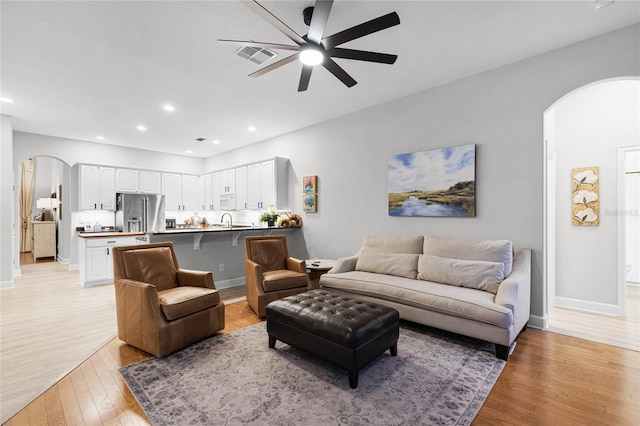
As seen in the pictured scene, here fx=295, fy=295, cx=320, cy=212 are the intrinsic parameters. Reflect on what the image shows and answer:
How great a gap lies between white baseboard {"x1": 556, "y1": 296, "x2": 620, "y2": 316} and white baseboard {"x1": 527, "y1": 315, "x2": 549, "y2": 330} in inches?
40.6

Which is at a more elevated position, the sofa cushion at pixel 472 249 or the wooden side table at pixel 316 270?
the sofa cushion at pixel 472 249

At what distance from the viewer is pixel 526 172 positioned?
3.34 meters

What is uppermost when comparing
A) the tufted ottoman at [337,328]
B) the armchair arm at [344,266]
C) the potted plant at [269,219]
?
the potted plant at [269,219]

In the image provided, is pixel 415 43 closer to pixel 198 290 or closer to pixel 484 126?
pixel 484 126

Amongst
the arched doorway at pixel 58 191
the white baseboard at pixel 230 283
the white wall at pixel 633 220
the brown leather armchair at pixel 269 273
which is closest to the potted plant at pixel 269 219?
the white baseboard at pixel 230 283

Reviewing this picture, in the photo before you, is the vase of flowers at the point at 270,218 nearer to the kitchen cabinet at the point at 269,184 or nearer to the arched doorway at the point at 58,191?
the kitchen cabinet at the point at 269,184

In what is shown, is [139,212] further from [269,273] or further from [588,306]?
[588,306]

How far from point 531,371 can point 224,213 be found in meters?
7.31

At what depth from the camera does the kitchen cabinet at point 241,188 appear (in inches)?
263

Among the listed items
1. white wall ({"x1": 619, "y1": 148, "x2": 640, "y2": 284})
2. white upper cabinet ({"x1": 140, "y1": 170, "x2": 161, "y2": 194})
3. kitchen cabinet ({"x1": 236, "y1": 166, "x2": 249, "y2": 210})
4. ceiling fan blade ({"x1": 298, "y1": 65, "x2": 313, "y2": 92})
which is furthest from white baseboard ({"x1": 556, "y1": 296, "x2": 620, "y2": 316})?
white upper cabinet ({"x1": 140, "y1": 170, "x2": 161, "y2": 194})

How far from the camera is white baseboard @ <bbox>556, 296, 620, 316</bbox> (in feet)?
12.1

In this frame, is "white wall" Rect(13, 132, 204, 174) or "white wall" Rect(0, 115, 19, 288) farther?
"white wall" Rect(13, 132, 204, 174)

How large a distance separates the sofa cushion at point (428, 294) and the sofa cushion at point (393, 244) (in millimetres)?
413

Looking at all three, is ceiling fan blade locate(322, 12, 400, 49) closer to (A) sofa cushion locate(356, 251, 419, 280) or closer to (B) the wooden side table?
(A) sofa cushion locate(356, 251, 419, 280)
